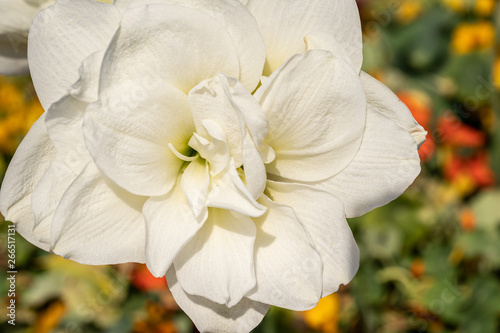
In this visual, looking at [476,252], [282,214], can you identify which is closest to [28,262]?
[282,214]

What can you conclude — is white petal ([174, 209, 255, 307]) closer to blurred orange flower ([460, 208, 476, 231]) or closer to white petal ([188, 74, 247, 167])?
white petal ([188, 74, 247, 167])

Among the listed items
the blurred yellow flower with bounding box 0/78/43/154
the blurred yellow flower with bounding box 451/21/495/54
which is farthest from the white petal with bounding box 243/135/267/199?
the blurred yellow flower with bounding box 451/21/495/54

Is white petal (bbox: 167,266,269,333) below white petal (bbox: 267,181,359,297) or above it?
below

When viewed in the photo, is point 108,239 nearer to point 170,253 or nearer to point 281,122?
point 170,253

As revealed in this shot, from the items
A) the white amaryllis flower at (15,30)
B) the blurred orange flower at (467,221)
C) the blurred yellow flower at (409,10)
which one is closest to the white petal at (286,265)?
the white amaryllis flower at (15,30)

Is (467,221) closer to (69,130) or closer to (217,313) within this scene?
(217,313)

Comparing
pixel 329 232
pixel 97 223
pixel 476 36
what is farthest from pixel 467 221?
Result: pixel 97 223

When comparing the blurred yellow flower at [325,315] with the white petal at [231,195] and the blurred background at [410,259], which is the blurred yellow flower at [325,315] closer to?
the blurred background at [410,259]
